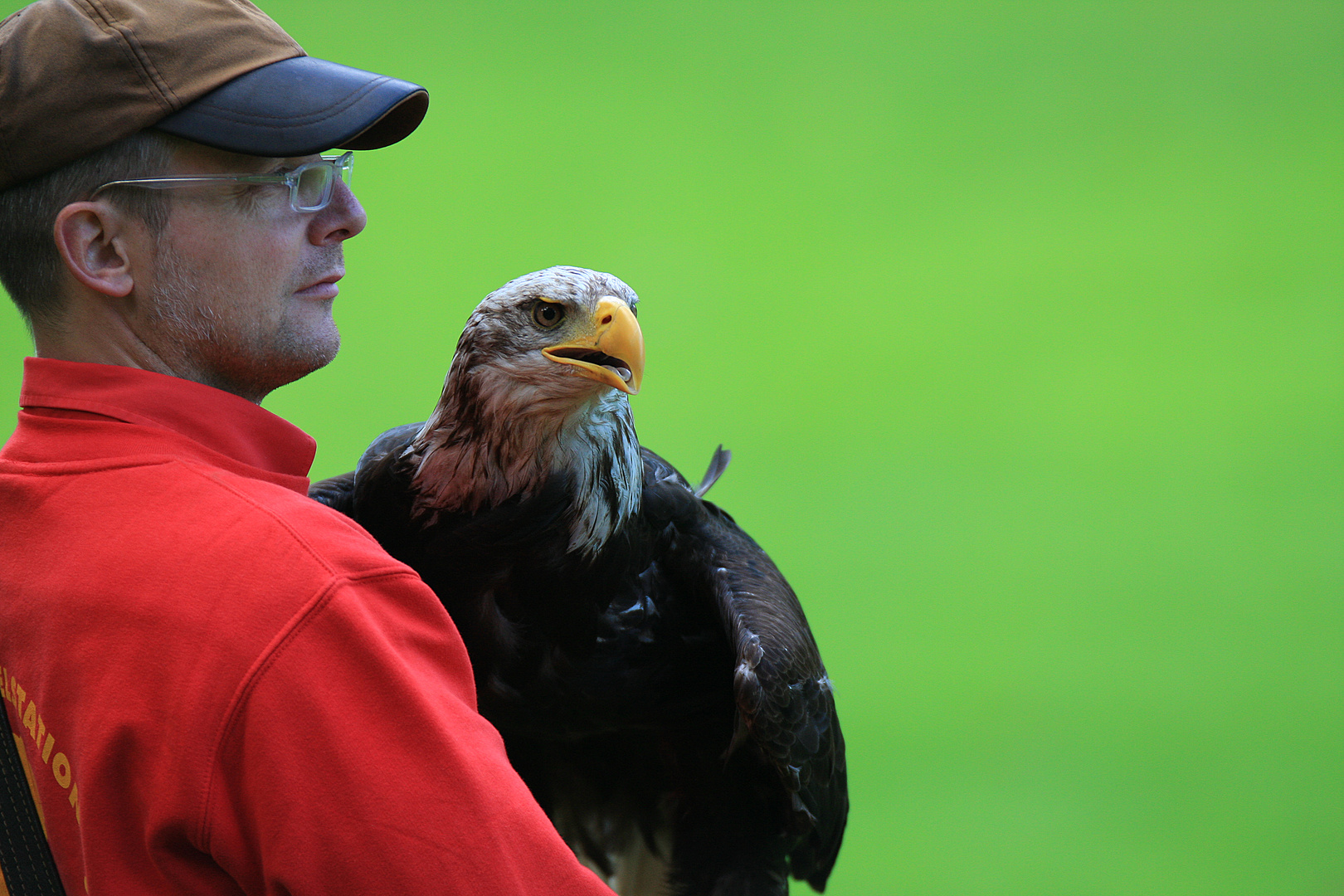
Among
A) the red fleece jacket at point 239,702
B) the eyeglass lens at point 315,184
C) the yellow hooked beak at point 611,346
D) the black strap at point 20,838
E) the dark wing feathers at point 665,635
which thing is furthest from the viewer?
the dark wing feathers at point 665,635

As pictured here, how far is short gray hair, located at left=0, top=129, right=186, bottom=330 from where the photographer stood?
2.61 ft

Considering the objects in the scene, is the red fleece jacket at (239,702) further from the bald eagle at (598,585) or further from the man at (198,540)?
the bald eagle at (598,585)

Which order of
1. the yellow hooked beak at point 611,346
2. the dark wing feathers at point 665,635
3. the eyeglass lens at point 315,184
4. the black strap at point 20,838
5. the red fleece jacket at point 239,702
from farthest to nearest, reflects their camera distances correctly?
the dark wing feathers at point 665,635, the yellow hooked beak at point 611,346, the eyeglass lens at point 315,184, the black strap at point 20,838, the red fleece jacket at point 239,702

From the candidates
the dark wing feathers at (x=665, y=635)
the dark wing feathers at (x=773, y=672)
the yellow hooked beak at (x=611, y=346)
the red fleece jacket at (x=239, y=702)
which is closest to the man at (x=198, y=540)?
A: the red fleece jacket at (x=239, y=702)

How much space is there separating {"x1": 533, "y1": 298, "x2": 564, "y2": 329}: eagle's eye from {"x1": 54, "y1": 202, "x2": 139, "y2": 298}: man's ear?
723mm

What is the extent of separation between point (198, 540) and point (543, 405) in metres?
0.87

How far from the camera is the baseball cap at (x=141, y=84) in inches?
30.3

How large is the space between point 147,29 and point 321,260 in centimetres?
23

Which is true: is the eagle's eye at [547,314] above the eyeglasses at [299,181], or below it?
below

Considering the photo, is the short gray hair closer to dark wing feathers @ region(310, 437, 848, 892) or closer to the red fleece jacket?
the red fleece jacket

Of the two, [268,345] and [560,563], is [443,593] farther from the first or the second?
[268,345]

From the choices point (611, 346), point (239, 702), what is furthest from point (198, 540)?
point (611, 346)

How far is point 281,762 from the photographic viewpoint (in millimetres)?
633

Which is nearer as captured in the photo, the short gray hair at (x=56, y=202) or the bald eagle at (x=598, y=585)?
the short gray hair at (x=56, y=202)
